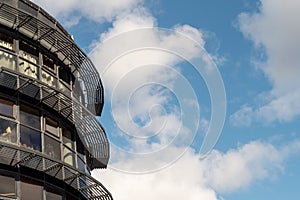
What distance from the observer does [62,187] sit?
24.6 metres

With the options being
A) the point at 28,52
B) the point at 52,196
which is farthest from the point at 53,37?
the point at 52,196

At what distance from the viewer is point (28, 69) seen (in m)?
25.6

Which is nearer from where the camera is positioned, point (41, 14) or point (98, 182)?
point (98, 182)

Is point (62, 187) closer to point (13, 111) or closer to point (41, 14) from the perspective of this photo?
point (13, 111)

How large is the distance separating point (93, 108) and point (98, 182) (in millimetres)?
7146

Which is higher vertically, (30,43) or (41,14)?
(41,14)

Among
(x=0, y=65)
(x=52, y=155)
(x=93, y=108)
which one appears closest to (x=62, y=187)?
(x=52, y=155)

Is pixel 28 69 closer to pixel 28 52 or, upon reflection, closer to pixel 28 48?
pixel 28 52

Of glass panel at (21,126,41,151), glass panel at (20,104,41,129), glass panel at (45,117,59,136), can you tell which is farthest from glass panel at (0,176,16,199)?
glass panel at (45,117,59,136)

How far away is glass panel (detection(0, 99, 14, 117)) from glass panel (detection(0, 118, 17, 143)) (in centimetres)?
41

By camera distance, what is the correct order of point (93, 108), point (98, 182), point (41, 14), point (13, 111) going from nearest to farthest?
point (13, 111)
point (98, 182)
point (41, 14)
point (93, 108)

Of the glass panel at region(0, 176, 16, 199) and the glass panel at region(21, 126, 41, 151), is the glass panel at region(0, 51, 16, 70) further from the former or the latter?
the glass panel at region(0, 176, 16, 199)

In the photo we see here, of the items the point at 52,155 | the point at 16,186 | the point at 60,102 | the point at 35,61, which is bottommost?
the point at 16,186

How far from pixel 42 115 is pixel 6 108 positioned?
202 centimetres
